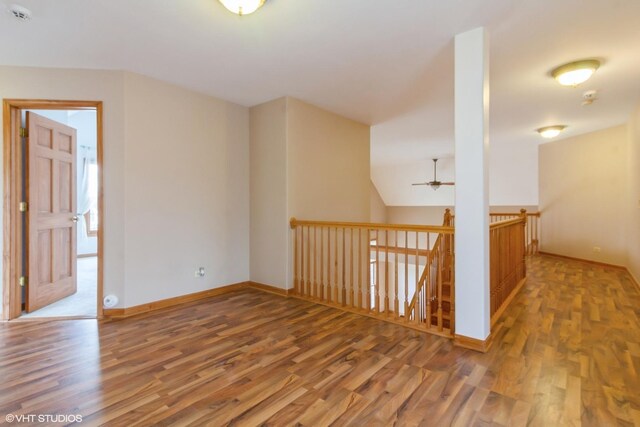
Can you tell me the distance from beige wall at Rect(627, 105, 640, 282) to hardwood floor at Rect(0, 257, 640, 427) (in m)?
1.93

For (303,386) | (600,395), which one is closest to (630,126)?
(600,395)

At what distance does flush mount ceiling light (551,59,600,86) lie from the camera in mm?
2752

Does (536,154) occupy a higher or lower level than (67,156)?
higher

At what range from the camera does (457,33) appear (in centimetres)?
229

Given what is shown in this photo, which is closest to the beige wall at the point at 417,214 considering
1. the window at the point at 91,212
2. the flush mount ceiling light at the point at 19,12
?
the window at the point at 91,212

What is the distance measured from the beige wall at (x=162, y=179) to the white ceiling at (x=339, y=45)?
0.64 feet

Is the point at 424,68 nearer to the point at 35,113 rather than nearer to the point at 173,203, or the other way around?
the point at 173,203

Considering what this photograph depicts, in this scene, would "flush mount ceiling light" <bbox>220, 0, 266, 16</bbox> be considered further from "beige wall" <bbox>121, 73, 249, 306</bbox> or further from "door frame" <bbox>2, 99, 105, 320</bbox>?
"door frame" <bbox>2, 99, 105, 320</bbox>

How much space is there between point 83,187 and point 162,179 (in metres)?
4.58

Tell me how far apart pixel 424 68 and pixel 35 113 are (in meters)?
3.87

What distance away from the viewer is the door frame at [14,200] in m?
2.80

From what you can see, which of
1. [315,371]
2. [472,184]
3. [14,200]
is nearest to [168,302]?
[14,200]

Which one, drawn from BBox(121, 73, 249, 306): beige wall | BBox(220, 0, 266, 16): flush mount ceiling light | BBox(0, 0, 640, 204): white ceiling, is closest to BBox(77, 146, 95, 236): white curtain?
BBox(0, 0, 640, 204): white ceiling

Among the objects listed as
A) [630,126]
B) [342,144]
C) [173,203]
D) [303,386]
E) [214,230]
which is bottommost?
[303,386]
